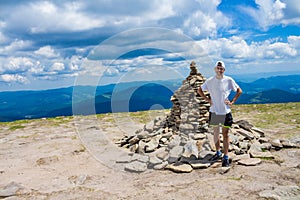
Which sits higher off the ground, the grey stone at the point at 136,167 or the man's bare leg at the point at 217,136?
the man's bare leg at the point at 217,136

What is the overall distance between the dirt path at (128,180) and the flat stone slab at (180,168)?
0.63 feet

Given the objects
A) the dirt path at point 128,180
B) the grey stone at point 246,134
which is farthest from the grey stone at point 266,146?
the grey stone at point 246,134

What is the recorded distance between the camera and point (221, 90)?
9055mm

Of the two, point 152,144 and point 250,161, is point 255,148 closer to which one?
point 250,161

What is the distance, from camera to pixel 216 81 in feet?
29.9

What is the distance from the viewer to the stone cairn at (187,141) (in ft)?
34.6

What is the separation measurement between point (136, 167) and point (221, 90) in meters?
4.46

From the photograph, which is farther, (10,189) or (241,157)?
(241,157)

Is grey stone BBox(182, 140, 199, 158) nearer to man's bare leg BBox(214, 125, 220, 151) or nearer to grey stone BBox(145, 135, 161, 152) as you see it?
man's bare leg BBox(214, 125, 220, 151)

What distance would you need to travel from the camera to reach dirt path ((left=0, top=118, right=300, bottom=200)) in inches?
307

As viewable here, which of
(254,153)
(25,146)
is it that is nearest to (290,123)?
(254,153)

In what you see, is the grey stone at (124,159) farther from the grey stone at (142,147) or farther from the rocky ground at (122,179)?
the grey stone at (142,147)

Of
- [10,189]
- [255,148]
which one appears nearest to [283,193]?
[255,148]

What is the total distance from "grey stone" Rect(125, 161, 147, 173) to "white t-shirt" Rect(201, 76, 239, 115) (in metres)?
3.60
